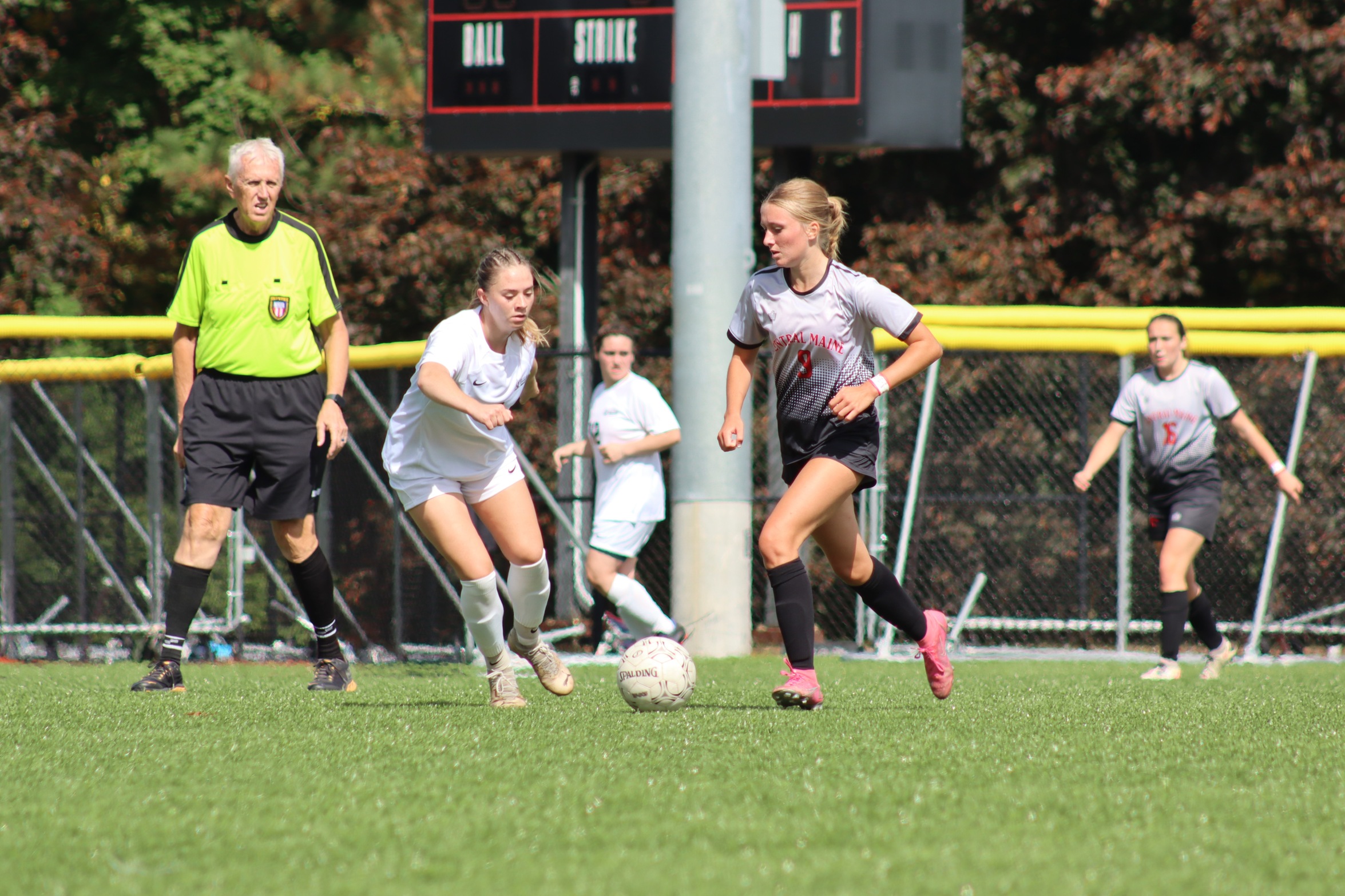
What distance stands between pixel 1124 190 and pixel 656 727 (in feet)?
35.2

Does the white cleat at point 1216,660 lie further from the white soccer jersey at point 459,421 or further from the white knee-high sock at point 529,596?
the white soccer jersey at point 459,421

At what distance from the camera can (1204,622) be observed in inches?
316

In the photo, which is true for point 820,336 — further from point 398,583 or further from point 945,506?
point 945,506

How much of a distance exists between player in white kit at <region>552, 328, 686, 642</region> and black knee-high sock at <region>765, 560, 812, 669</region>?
2953 mm

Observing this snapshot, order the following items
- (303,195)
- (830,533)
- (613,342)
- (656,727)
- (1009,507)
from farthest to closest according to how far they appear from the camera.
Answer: (303,195) → (1009,507) → (613,342) → (830,533) → (656,727)

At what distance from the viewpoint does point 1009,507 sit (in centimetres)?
Answer: 1098

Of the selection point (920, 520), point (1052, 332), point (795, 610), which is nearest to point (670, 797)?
point (795, 610)

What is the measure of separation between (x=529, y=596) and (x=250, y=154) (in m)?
2.04

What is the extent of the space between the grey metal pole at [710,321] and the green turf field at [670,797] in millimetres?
3112

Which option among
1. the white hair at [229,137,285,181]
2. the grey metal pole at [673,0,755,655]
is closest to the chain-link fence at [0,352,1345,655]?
the grey metal pole at [673,0,755,655]

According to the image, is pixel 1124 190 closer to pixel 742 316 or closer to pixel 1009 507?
pixel 1009 507

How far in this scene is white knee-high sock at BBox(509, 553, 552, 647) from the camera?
Result: 5.62m

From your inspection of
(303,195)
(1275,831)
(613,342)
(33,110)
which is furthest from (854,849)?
(33,110)

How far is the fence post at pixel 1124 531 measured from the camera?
31.0ft
